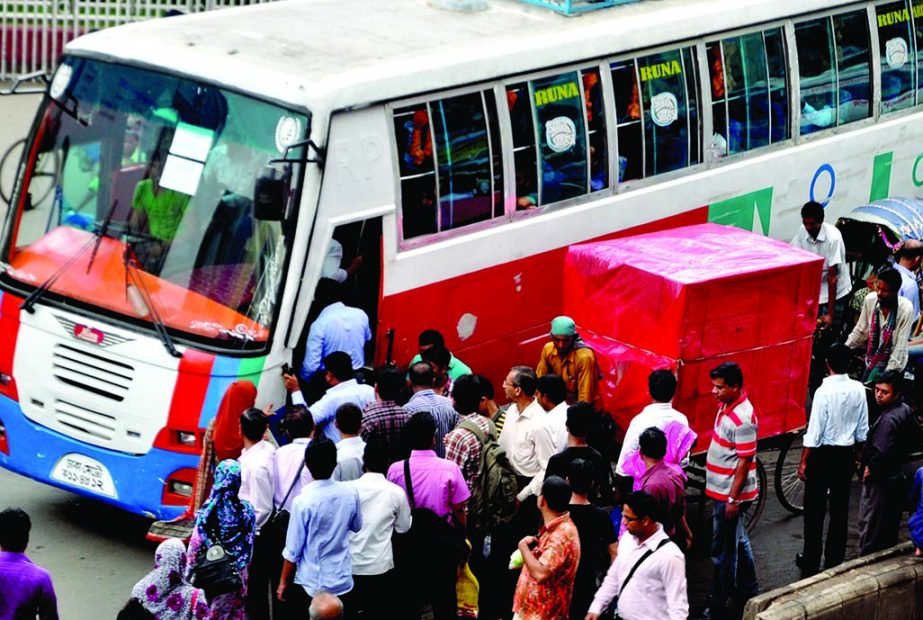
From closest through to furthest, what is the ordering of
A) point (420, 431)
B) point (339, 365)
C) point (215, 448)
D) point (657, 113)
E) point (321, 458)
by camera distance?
point (321, 458), point (420, 431), point (215, 448), point (339, 365), point (657, 113)

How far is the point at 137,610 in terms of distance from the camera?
7668 mm

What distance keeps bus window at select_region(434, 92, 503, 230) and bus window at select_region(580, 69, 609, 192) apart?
0.95 m

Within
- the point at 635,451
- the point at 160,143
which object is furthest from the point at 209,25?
the point at 635,451

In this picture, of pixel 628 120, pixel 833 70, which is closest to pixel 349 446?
pixel 628 120

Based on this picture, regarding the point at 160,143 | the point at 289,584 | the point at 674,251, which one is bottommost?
the point at 289,584

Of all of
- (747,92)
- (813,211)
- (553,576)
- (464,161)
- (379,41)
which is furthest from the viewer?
(747,92)

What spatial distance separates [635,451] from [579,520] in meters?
1.09

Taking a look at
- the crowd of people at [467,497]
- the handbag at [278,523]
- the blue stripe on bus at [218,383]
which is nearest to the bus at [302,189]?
the blue stripe on bus at [218,383]

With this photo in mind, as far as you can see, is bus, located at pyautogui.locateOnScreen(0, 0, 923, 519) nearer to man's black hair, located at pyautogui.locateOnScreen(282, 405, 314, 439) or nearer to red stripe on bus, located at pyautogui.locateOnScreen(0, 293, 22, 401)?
red stripe on bus, located at pyautogui.locateOnScreen(0, 293, 22, 401)

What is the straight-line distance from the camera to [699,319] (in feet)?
33.2

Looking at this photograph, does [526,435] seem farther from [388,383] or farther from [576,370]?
[576,370]

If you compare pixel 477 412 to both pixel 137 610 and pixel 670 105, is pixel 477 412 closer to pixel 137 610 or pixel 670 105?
pixel 137 610

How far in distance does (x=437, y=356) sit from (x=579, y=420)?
144 centimetres

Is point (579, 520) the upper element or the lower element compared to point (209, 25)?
lower
